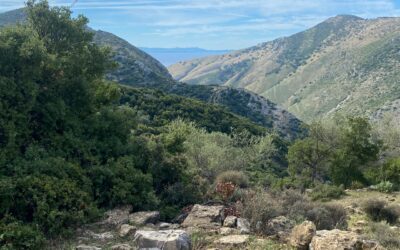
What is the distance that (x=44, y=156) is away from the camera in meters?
14.7

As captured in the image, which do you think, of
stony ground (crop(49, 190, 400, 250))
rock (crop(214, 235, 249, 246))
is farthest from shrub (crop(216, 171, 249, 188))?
rock (crop(214, 235, 249, 246))

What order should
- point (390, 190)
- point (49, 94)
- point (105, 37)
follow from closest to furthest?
point (49, 94), point (390, 190), point (105, 37)

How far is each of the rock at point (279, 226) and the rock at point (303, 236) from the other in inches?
54.0

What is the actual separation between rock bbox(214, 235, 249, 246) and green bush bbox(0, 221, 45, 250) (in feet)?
15.3

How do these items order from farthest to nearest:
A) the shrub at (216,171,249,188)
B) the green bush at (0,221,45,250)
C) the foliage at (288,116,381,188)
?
1. the foliage at (288,116,381,188)
2. the shrub at (216,171,249,188)
3. the green bush at (0,221,45,250)

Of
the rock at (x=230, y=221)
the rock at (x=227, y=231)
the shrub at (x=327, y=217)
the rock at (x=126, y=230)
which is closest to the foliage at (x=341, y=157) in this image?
the shrub at (x=327, y=217)

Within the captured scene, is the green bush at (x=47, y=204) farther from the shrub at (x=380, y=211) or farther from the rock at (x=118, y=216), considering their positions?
the shrub at (x=380, y=211)

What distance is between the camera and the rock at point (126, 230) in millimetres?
12498

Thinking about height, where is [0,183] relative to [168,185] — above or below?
above

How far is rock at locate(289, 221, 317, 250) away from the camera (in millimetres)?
10938

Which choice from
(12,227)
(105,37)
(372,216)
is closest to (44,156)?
(12,227)

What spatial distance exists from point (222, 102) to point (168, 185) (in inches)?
3430

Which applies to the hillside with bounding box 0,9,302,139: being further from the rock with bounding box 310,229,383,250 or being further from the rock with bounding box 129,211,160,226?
the rock with bounding box 310,229,383,250

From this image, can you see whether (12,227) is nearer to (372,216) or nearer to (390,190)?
(372,216)
